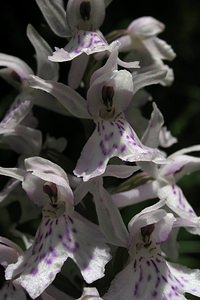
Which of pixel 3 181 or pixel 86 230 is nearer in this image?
pixel 86 230

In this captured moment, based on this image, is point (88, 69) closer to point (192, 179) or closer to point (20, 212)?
point (20, 212)

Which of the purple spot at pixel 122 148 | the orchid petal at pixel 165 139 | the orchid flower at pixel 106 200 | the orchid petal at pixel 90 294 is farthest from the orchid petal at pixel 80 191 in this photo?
the orchid petal at pixel 165 139

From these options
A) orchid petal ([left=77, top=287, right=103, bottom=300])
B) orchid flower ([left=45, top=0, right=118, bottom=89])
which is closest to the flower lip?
orchid flower ([left=45, top=0, right=118, bottom=89])

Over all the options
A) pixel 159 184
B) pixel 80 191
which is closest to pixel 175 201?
pixel 159 184

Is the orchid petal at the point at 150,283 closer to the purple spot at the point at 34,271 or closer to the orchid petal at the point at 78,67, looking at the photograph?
the purple spot at the point at 34,271

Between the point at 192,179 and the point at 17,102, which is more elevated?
the point at 17,102

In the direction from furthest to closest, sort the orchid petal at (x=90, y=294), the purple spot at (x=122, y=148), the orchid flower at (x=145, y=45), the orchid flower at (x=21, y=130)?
the orchid flower at (x=145, y=45) → the orchid flower at (x=21, y=130) → the purple spot at (x=122, y=148) → the orchid petal at (x=90, y=294)

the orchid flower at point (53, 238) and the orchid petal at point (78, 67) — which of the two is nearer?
the orchid flower at point (53, 238)

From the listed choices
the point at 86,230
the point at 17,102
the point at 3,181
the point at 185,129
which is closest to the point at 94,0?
the point at 17,102
